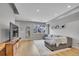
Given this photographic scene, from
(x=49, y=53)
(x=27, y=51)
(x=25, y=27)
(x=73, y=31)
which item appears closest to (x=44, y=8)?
(x=73, y=31)

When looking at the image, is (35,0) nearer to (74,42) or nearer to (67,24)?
(74,42)

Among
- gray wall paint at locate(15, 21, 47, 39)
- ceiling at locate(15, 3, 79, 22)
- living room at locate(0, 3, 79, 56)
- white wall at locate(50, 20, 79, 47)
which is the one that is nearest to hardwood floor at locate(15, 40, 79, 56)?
living room at locate(0, 3, 79, 56)

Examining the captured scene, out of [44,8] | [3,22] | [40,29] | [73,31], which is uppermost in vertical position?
[44,8]

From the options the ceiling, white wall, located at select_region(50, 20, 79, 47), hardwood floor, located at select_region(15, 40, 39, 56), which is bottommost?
hardwood floor, located at select_region(15, 40, 39, 56)

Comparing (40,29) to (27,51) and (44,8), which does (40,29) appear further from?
(27,51)

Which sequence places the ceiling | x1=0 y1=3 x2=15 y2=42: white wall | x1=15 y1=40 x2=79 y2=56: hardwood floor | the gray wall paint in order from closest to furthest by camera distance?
1. x1=15 y1=40 x2=79 y2=56: hardwood floor
2. x1=0 y1=3 x2=15 y2=42: white wall
3. the ceiling
4. the gray wall paint

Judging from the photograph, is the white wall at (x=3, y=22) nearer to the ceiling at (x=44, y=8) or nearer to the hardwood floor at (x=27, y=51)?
the ceiling at (x=44, y=8)

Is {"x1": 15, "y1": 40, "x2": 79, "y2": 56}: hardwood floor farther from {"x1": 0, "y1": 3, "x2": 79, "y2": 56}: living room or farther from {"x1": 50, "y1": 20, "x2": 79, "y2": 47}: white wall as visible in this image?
{"x1": 50, "y1": 20, "x2": 79, "y2": 47}: white wall

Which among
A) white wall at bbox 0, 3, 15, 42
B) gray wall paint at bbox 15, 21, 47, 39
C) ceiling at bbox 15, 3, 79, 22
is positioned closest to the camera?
white wall at bbox 0, 3, 15, 42

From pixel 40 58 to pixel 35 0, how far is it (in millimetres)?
650

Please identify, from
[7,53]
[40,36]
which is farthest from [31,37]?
[7,53]

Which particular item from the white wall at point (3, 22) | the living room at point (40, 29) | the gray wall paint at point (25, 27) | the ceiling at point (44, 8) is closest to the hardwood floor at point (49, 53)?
the living room at point (40, 29)

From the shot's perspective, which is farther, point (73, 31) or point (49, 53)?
point (73, 31)

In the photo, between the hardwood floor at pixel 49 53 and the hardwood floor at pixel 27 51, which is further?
the hardwood floor at pixel 27 51
